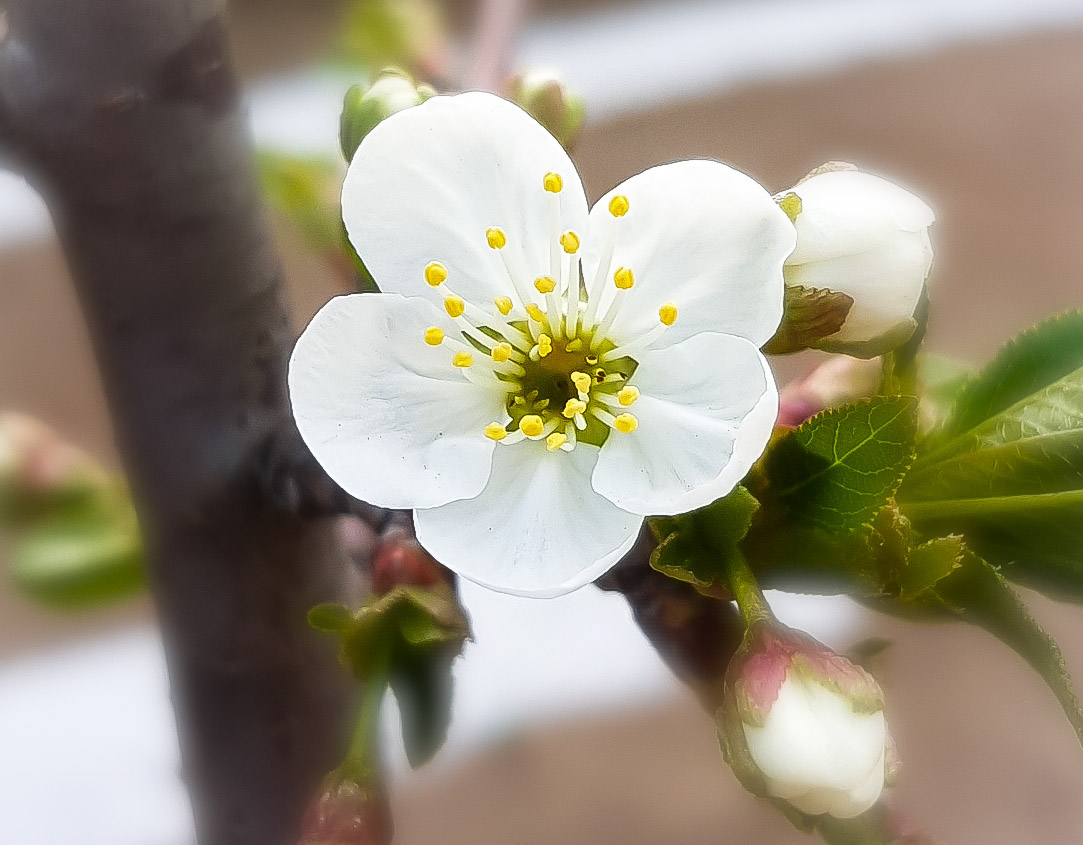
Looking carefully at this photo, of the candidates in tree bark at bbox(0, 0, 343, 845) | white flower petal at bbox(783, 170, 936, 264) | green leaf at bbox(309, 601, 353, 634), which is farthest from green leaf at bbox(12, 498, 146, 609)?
white flower petal at bbox(783, 170, 936, 264)

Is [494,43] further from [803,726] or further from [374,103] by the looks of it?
[803,726]

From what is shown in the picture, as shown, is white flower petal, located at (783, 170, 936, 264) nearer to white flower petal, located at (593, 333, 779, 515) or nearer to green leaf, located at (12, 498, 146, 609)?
white flower petal, located at (593, 333, 779, 515)

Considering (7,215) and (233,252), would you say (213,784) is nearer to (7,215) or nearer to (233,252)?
(233,252)

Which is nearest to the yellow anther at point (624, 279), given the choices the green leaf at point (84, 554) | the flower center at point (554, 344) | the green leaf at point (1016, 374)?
the flower center at point (554, 344)

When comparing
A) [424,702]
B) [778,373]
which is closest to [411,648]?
[424,702]

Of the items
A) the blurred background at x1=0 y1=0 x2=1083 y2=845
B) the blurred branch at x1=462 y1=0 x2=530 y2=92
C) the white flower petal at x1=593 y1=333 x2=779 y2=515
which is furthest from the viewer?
the blurred background at x1=0 y1=0 x2=1083 y2=845
